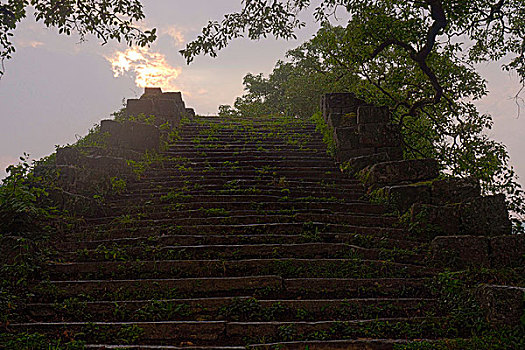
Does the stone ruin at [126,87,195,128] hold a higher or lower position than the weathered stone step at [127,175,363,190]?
higher

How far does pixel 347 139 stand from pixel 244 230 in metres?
5.25

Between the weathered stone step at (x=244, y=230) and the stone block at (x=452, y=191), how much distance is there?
4.84 ft

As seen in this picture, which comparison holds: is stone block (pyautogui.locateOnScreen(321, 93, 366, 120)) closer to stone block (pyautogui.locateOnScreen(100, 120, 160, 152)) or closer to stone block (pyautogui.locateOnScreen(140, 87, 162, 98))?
stone block (pyautogui.locateOnScreen(100, 120, 160, 152))

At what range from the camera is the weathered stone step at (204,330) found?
4289mm

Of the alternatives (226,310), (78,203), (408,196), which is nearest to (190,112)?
(78,203)

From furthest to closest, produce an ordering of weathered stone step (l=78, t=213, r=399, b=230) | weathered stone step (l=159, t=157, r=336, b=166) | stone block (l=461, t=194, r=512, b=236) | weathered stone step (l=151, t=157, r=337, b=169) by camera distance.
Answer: weathered stone step (l=159, t=157, r=336, b=166) < weathered stone step (l=151, t=157, r=337, b=169) < weathered stone step (l=78, t=213, r=399, b=230) < stone block (l=461, t=194, r=512, b=236)

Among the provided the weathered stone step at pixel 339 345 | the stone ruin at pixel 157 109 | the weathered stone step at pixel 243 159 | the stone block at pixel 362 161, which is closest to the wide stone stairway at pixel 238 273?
the weathered stone step at pixel 339 345

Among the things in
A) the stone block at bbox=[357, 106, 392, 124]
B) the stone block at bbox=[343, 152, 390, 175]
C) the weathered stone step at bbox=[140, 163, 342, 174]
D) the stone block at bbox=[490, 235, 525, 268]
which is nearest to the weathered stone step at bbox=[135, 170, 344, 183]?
the weathered stone step at bbox=[140, 163, 342, 174]

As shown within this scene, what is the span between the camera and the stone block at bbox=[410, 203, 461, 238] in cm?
700

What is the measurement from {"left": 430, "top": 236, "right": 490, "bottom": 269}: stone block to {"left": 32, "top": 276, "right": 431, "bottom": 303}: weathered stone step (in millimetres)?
796

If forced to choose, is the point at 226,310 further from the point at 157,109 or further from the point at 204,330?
the point at 157,109

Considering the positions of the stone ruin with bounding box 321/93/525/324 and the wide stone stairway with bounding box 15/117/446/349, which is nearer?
the wide stone stairway with bounding box 15/117/446/349

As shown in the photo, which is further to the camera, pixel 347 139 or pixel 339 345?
pixel 347 139

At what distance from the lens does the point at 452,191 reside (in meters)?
8.00
